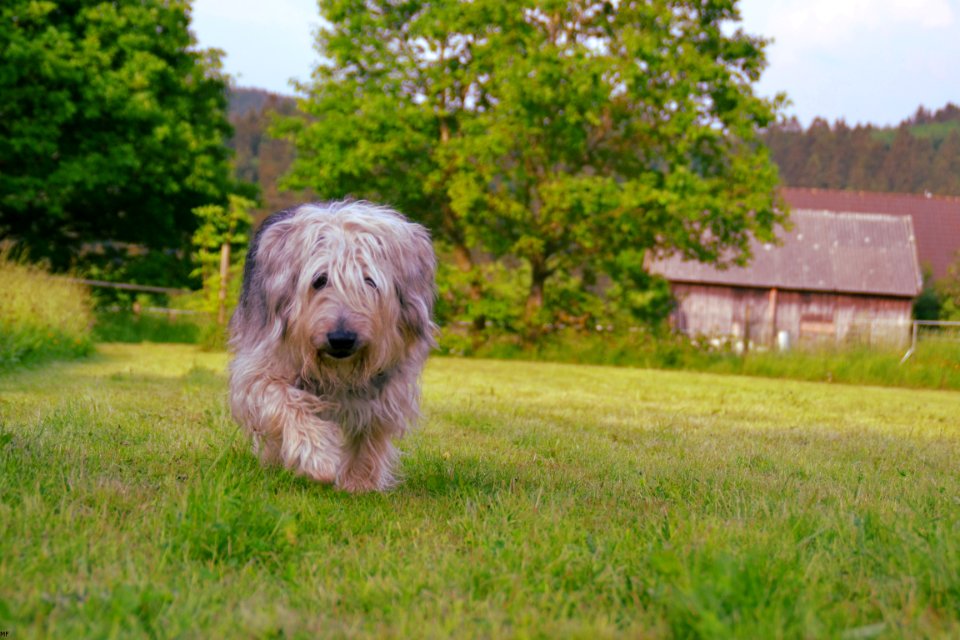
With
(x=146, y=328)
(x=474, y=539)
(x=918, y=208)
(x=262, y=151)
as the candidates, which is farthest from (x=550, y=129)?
(x=918, y=208)

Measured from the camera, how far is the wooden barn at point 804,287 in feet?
130

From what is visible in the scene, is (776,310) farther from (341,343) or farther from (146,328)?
(341,343)

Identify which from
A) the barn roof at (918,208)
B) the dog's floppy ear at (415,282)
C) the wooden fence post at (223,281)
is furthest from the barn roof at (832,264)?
the dog's floppy ear at (415,282)

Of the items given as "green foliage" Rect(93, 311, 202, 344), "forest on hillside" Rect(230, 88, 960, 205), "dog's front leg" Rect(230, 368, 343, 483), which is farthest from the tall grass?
"forest on hillside" Rect(230, 88, 960, 205)

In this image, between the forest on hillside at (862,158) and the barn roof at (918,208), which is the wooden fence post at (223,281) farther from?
the forest on hillside at (862,158)

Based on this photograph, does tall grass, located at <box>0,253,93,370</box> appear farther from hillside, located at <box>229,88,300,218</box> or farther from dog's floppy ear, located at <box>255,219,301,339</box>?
hillside, located at <box>229,88,300,218</box>

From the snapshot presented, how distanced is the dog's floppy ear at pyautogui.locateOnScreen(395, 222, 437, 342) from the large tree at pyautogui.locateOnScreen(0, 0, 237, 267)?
21.8m

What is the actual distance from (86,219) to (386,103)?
12.4 metres

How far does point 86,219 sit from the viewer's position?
91.6 feet

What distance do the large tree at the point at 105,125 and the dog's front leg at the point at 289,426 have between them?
70.9 feet

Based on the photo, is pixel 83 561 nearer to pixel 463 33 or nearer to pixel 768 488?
pixel 768 488

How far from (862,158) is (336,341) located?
8064cm

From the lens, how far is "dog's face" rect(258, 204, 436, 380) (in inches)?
162

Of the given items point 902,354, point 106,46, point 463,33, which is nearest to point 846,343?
point 902,354
